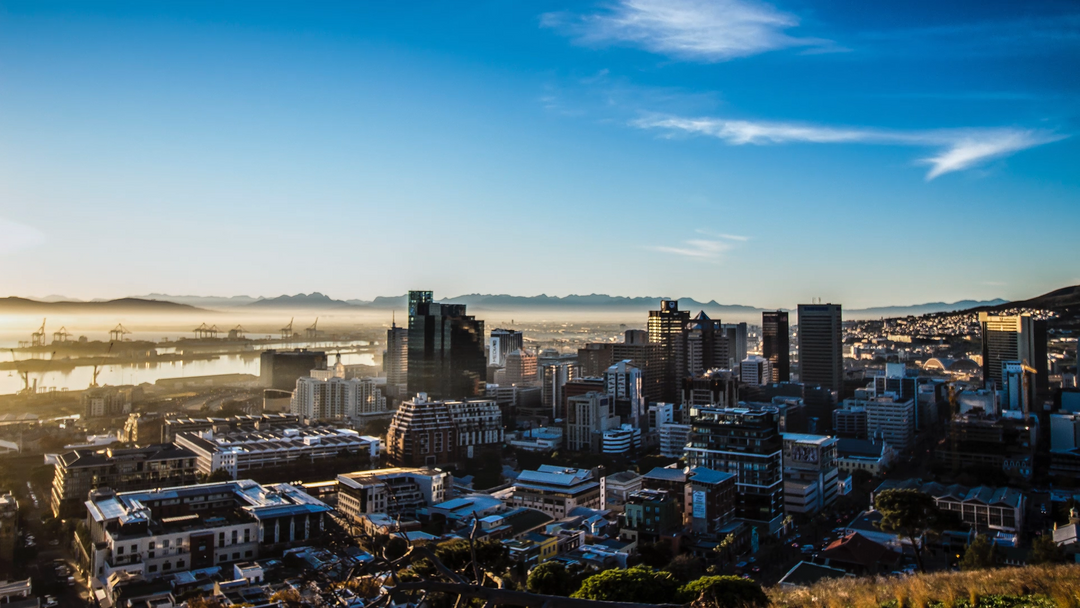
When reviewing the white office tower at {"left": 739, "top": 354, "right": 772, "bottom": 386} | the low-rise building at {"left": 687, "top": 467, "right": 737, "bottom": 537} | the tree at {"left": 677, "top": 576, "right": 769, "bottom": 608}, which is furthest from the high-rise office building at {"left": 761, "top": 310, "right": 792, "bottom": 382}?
the tree at {"left": 677, "top": 576, "right": 769, "bottom": 608}

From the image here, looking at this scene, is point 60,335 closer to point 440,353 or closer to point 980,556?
point 440,353

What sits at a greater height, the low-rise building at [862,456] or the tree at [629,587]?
the tree at [629,587]

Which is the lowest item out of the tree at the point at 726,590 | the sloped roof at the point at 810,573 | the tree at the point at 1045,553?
the sloped roof at the point at 810,573

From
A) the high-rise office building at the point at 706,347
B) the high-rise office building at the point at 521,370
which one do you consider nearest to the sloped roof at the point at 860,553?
the high-rise office building at the point at 706,347

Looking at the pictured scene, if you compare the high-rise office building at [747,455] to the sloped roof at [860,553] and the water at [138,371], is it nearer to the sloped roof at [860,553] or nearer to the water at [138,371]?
the sloped roof at [860,553]

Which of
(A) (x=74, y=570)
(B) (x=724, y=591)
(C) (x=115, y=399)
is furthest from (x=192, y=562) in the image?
(C) (x=115, y=399)

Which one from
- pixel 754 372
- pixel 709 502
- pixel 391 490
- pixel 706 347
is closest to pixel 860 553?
pixel 709 502
